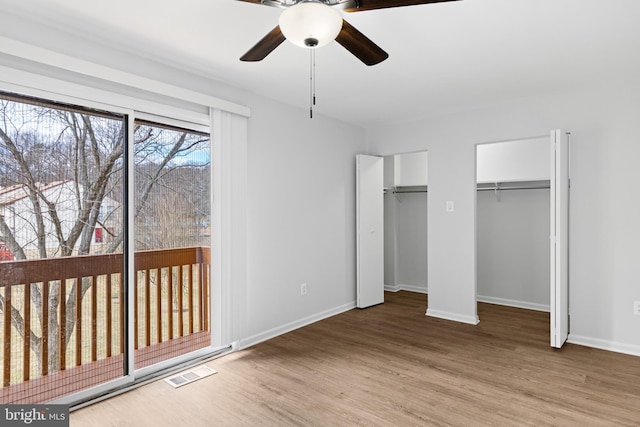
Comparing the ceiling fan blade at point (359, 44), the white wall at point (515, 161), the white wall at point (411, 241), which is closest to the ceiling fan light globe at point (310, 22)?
the ceiling fan blade at point (359, 44)

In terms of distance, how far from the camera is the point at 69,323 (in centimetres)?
255

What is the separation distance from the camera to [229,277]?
3357 millimetres

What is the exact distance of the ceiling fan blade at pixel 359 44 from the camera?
1.86 metres

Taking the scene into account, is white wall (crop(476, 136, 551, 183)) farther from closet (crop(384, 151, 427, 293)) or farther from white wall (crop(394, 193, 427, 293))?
white wall (crop(394, 193, 427, 293))

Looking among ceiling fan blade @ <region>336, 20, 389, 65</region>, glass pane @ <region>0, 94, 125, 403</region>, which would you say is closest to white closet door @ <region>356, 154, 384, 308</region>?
ceiling fan blade @ <region>336, 20, 389, 65</region>

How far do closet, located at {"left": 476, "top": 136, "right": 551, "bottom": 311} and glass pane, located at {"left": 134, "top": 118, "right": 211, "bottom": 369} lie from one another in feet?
11.8

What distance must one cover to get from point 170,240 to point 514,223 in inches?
164

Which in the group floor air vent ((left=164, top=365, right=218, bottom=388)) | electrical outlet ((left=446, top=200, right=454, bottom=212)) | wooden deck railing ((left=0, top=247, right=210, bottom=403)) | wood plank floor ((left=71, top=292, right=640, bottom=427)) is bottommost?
wood plank floor ((left=71, top=292, right=640, bottom=427))

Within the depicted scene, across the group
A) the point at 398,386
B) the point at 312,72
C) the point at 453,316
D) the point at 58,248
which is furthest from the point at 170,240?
the point at 453,316

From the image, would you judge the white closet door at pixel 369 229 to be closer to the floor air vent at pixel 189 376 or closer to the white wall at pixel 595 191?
the white wall at pixel 595 191

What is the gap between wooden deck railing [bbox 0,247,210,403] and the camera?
7.65ft

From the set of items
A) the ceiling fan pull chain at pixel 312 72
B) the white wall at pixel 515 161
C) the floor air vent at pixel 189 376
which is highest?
the ceiling fan pull chain at pixel 312 72

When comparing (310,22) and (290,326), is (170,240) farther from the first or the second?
(310,22)

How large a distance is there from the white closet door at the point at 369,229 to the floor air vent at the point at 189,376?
231 cm
